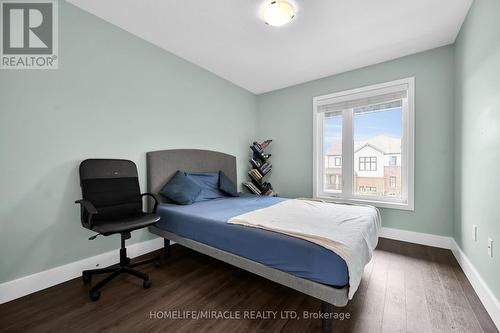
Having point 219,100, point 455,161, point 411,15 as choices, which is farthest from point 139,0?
point 455,161

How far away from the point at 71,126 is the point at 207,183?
172 centimetres

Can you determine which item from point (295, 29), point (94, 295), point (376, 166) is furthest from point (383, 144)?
point (94, 295)

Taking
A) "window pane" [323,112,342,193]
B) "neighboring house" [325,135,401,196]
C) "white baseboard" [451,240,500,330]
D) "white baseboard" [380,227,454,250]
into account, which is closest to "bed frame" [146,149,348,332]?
"white baseboard" [451,240,500,330]

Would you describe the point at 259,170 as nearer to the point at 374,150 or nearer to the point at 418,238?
the point at 374,150

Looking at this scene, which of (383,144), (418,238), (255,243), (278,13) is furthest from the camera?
(383,144)

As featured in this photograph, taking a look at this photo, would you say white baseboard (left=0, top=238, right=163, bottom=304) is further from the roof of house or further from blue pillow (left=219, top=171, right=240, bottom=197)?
the roof of house

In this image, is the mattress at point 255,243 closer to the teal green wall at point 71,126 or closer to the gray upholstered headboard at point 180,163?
the gray upholstered headboard at point 180,163

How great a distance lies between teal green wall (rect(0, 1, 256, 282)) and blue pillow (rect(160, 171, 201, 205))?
344 millimetres

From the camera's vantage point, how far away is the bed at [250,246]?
4.09ft

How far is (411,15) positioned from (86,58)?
337 cm

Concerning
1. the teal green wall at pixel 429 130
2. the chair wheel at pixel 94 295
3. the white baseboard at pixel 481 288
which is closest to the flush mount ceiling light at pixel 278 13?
the teal green wall at pixel 429 130

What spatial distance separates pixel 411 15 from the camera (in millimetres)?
2064

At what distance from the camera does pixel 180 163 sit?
2.90m

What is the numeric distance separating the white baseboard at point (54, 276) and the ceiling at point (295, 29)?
8.34 ft
